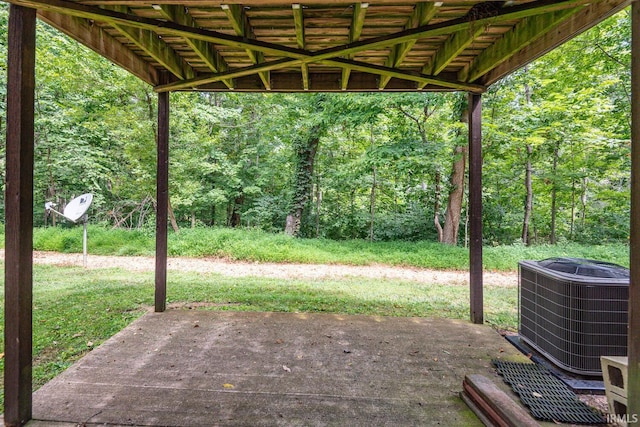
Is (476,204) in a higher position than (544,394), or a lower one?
higher

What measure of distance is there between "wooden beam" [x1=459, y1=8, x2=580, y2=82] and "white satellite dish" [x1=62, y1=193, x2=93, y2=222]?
7.64 metres

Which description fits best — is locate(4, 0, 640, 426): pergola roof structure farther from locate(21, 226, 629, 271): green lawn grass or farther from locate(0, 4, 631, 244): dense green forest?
locate(0, 4, 631, 244): dense green forest

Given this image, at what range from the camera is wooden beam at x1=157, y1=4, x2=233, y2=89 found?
7.70 ft

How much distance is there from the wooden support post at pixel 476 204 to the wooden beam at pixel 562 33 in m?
0.37

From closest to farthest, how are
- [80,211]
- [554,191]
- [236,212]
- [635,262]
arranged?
[635,262], [80,211], [554,191], [236,212]

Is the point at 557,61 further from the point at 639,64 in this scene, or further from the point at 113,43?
the point at 113,43

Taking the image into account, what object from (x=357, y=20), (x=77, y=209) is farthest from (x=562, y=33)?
(x=77, y=209)

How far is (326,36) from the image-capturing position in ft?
9.18

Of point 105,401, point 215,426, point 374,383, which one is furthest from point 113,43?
point 374,383

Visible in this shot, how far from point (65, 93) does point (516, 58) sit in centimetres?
1307

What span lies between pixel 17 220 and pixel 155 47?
196 centimetres

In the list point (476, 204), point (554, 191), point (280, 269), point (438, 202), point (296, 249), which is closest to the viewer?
point (476, 204)

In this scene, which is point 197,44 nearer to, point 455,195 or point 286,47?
point 286,47

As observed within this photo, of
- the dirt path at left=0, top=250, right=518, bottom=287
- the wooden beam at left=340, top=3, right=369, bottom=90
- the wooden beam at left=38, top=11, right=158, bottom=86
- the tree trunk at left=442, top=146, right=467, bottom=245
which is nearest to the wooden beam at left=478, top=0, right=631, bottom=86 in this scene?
the wooden beam at left=340, top=3, right=369, bottom=90
